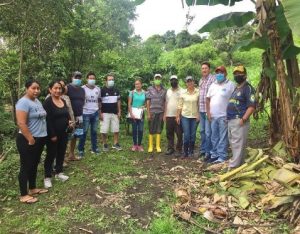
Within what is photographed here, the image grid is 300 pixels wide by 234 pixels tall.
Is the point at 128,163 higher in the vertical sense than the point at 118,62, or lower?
lower

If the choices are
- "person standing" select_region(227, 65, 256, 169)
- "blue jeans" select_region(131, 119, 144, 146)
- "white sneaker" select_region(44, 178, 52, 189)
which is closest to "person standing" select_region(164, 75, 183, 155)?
"blue jeans" select_region(131, 119, 144, 146)

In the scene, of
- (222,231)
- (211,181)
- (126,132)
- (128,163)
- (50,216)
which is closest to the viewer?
(222,231)

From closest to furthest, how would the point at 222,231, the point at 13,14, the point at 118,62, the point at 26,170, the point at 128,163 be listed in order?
1. the point at 222,231
2. the point at 26,170
3. the point at 128,163
4. the point at 13,14
5. the point at 118,62

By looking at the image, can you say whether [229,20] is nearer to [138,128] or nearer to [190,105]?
[190,105]

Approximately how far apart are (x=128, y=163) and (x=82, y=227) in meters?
2.61

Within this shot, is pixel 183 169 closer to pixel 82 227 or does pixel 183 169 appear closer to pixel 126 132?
pixel 82 227

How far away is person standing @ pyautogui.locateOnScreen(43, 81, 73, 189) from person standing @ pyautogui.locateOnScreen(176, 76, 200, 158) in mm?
2284

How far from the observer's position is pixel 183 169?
6.41 m

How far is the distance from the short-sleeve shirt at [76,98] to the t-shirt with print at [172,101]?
173cm

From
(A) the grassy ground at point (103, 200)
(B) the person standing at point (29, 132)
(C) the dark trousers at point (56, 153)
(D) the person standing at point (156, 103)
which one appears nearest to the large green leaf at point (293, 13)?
(A) the grassy ground at point (103, 200)

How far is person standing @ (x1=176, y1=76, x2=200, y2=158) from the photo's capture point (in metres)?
6.95

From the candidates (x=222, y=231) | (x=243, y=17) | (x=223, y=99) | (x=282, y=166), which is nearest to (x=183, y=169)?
(x=223, y=99)

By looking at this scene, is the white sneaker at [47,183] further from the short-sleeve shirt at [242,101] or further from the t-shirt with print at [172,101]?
the short-sleeve shirt at [242,101]

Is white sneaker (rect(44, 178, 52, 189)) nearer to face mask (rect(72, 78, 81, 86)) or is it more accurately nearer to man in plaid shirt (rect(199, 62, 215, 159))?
face mask (rect(72, 78, 81, 86))
